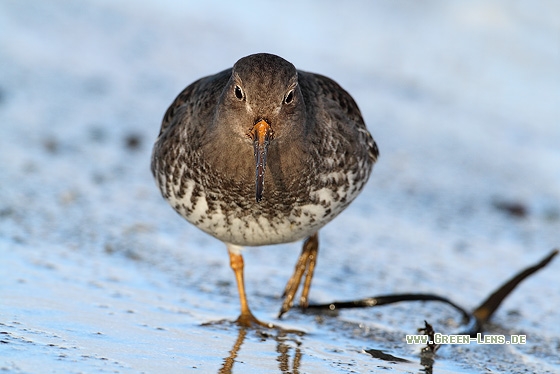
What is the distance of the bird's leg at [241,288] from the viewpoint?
16.6 ft

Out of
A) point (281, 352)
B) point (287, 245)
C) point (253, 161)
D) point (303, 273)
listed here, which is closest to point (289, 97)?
point (253, 161)

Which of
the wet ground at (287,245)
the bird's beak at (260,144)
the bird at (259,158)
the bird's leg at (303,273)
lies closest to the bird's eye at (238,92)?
Answer: the bird at (259,158)

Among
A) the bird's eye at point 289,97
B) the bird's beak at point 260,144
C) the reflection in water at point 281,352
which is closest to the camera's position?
the reflection in water at point 281,352

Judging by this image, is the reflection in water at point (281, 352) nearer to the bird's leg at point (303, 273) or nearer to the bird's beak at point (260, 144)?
the bird's leg at point (303, 273)

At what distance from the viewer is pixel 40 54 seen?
1043 cm

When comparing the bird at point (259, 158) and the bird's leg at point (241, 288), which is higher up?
the bird at point (259, 158)

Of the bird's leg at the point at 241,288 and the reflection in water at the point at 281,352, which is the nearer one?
the reflection in water at the point at 281,352

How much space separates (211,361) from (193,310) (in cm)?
98

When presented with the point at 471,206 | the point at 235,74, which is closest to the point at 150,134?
the point at 471,206

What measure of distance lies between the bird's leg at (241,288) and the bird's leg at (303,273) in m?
0.28

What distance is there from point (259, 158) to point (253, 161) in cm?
27

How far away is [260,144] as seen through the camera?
14.6ft

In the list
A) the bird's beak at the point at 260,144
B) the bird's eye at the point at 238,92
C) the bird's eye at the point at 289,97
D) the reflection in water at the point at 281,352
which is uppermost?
the bird's eye at the point at 289,97

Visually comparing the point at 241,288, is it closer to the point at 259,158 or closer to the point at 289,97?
the point at 259,158
